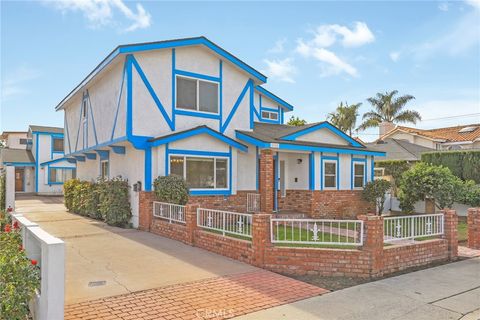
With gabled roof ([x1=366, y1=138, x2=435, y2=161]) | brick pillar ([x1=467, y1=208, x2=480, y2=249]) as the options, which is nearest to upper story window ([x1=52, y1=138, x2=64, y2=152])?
gabled roof ([x1=366, y1=138, x2=435, y2=161])

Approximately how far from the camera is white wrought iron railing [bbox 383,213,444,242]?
8414 millimetres

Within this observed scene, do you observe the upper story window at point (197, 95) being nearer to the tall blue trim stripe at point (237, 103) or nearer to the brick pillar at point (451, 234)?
the tall blue trim stripe at point (237, 103)

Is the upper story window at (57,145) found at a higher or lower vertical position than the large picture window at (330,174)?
higher

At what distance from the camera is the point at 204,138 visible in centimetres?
1348

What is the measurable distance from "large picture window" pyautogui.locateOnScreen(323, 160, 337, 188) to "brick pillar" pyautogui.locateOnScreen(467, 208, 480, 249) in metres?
5.92

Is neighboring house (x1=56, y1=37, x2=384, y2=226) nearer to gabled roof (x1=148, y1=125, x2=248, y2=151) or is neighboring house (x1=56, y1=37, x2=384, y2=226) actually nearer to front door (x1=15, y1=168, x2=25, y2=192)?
gabled roof (x1=148, y1=125, x2=248, y2=151)

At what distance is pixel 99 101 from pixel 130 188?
449 cm

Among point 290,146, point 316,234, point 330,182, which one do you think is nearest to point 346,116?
point 330,182

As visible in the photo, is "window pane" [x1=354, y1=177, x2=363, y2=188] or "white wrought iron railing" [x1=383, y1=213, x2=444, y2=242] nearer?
"white wrought iron railing" [x1=383, y1=213, x2=444, y2=242]

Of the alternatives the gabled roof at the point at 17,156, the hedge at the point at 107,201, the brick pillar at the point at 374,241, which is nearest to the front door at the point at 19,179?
the gabled roof at the point at 17,156

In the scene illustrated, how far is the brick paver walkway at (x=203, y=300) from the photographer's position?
16.8 ft

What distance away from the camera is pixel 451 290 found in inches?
265

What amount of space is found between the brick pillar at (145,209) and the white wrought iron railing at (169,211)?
0.25 meters

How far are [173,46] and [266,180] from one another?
6122 mm
